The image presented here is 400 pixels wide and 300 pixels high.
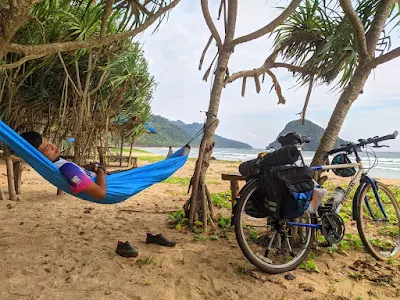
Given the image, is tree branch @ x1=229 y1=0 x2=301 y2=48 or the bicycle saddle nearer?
the bicycle saddle

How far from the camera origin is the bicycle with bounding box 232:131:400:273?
1.72m

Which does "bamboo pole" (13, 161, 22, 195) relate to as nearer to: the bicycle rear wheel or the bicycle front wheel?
the bicycle rear wheel

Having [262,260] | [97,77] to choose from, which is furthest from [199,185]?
[97,77]

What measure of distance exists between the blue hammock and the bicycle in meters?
0.74

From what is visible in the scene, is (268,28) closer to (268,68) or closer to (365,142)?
(268,68)

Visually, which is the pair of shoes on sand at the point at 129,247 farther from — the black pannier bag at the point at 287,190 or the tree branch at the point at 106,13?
the tree branch at the point at 106,13

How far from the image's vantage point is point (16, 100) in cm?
458

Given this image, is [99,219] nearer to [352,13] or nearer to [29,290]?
[29,290]

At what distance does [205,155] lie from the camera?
2502 millimetres

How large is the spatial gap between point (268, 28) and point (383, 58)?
2.94ft

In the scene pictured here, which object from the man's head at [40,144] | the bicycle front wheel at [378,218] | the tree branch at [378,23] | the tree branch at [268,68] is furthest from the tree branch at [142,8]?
the bicycle front wheel at [378,218]

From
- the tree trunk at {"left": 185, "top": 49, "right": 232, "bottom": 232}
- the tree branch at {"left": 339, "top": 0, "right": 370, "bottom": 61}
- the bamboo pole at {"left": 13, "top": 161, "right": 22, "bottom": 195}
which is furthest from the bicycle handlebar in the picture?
the bamboo pole at {"left": 13, "top": 161, "right": 22, "bottom": 195}

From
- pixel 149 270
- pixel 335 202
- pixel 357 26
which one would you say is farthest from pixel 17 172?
pixel 357 26

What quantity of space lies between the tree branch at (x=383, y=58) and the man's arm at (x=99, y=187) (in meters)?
2.10
